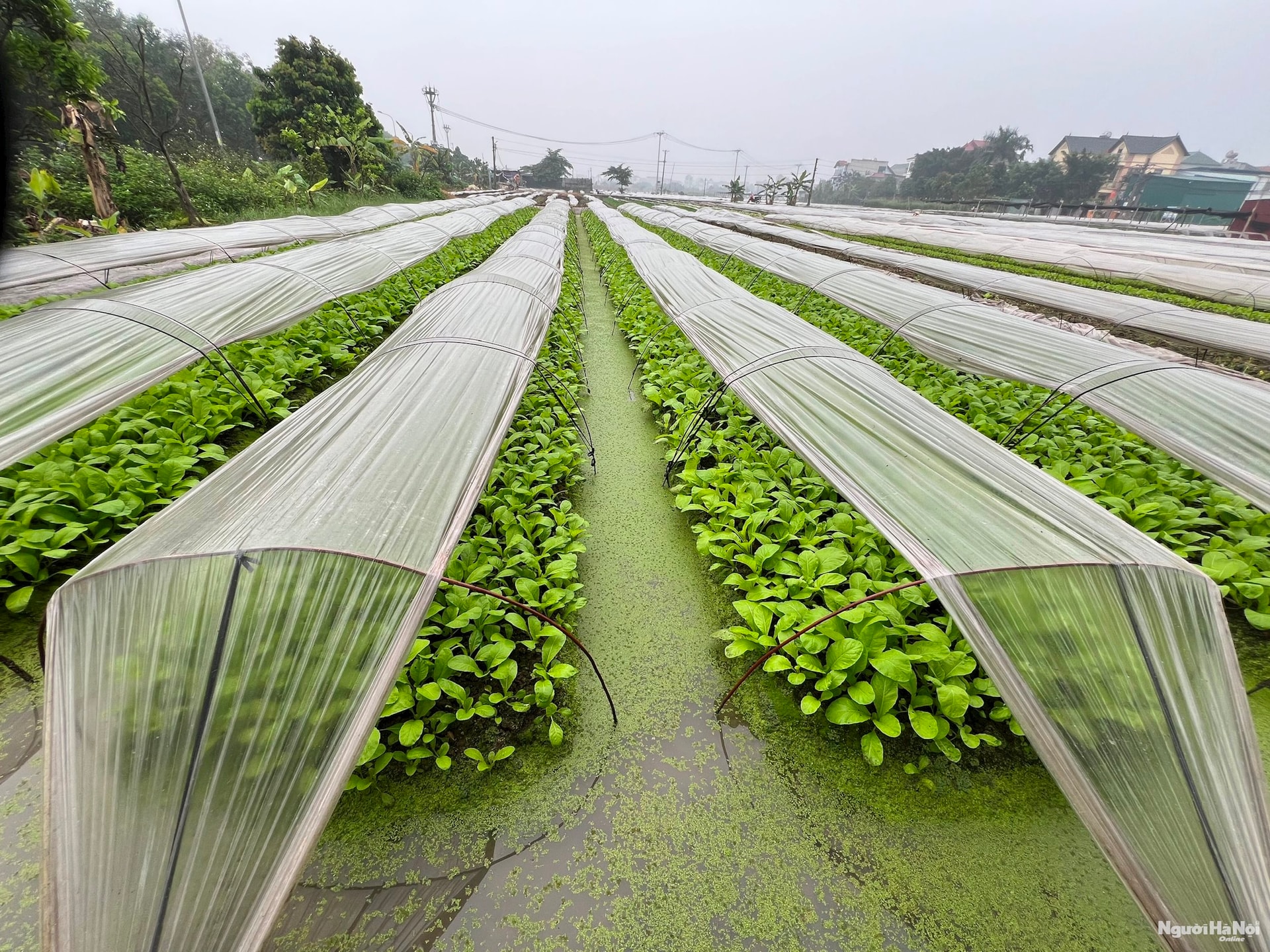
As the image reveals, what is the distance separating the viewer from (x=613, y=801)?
2.10 m

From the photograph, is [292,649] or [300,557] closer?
[292,649]

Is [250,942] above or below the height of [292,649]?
below

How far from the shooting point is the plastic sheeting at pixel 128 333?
9.16 feet

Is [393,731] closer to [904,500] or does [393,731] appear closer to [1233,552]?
[904,500]

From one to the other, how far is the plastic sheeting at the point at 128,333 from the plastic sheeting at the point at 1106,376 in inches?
262

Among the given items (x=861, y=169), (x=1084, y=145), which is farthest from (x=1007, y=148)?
(x=861, y=169)

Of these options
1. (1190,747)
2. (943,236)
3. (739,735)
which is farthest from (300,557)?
(943,236)

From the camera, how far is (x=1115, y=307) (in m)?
5.96

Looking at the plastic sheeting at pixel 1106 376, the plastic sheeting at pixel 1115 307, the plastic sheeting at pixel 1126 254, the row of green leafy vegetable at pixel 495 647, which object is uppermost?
the plastic sheeting at pixel 1126 254

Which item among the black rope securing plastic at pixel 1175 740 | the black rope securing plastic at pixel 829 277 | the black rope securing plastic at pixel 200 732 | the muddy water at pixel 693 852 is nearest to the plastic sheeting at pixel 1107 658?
the black rope securing plastic at pixel 1175 740

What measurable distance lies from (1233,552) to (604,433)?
462cm

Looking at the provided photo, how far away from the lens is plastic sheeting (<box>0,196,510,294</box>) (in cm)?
612

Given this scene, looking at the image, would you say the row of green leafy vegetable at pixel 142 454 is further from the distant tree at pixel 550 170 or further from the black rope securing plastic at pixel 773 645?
the distant tree at pixel 550 170

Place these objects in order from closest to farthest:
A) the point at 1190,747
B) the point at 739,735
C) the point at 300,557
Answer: the point at 1190,747, the point at 300,557, the point at 739,735
